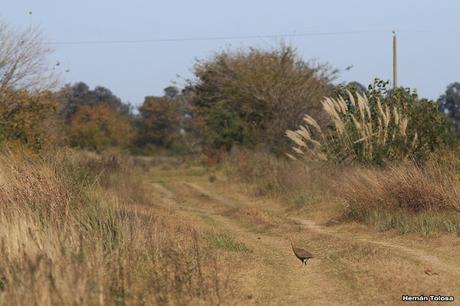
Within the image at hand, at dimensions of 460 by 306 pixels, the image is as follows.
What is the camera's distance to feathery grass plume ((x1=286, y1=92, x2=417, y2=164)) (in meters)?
19.5

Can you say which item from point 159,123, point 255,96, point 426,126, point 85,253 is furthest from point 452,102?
point 85,253

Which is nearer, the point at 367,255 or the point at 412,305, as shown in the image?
the point at 412,305

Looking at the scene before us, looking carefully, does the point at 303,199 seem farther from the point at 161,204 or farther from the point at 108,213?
the point at 108,213

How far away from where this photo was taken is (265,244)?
13.4 metres

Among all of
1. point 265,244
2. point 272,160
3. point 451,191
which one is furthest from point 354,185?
point 272,160

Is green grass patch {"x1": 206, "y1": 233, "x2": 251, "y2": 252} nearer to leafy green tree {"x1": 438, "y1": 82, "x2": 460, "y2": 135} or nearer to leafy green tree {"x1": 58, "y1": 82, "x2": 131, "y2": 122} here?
leafy green tree {"x1": 438, "y1": 82, "x2": 460, "y2": 135}

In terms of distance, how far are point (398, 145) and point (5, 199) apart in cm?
1192

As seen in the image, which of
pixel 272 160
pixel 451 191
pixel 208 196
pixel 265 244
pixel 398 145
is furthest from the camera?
pixel 272 160

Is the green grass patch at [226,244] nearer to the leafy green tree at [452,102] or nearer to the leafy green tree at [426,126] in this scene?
the leafy green tree at [426,126]

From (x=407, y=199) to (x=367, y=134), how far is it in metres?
5.36

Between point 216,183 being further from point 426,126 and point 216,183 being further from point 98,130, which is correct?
point 98,130

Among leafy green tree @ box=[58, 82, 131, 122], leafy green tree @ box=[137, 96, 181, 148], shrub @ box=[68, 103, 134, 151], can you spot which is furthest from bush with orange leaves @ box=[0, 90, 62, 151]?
leafy green tree @ box=[58, 82, 131, 122]

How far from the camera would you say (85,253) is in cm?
732

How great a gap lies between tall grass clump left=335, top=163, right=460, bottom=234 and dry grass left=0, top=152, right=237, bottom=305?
166 inches
